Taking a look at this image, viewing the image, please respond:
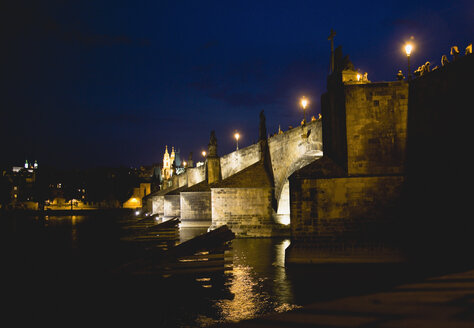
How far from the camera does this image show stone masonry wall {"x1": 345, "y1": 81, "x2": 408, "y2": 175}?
13258 mm

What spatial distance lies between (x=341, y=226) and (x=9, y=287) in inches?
411

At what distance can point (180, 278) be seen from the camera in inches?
485

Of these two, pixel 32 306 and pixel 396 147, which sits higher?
pixel 396 147

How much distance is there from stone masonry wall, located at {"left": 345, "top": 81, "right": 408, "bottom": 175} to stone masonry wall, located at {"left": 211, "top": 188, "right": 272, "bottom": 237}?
11311 millimetres

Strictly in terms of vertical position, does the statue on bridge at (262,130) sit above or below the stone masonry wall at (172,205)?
above

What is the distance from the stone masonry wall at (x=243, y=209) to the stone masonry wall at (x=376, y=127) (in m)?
11.3

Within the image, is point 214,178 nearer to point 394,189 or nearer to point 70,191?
point 394,189

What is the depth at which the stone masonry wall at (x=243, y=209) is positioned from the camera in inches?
955

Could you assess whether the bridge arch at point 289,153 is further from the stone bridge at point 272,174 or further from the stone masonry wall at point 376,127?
the stone masonry wall at point 376,127

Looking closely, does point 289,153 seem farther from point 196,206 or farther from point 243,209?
point 196,206

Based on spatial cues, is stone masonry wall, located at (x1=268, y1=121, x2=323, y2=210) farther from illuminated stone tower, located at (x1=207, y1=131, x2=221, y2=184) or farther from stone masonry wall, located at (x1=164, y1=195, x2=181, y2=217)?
stone masonry wall, located at (x1=164, y1=195, x2=181, y2=217)

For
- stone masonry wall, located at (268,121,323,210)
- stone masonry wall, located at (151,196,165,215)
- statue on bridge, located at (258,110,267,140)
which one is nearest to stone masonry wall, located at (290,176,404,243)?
stone masonry wall, located at (268,121,323,210)

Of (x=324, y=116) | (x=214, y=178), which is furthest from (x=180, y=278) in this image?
(x=214, y=178)

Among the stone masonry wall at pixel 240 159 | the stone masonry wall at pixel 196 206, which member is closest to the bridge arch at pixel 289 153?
the stone masonry wall at pixel 240 159
